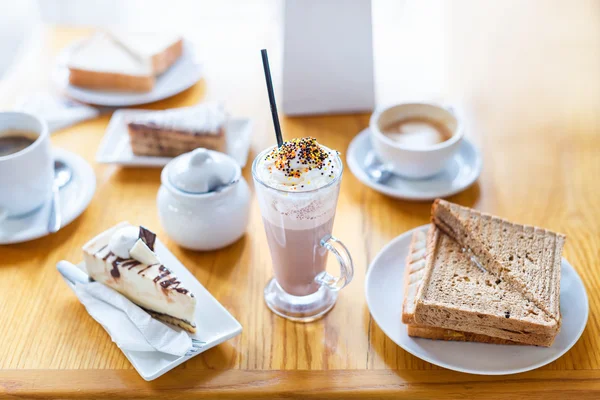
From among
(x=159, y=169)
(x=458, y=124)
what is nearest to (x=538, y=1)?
(x=458, y=124)

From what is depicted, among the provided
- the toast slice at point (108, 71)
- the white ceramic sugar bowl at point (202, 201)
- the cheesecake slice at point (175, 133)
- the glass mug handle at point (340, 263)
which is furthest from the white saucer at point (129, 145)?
the glass mug handle at point (340, 263)

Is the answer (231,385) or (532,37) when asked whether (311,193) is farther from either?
(532,37)

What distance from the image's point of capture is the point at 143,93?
1.72m

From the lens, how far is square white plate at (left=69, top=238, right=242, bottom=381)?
99cm

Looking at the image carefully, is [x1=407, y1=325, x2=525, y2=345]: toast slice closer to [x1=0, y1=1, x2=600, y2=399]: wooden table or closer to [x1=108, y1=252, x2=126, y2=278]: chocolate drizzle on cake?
[x1=0, y1=1, x2=600, y2=399]: wooden table

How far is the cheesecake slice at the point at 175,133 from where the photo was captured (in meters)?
1.45

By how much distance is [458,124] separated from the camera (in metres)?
1.41

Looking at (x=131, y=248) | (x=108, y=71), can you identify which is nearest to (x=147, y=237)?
(x=131, y=248)

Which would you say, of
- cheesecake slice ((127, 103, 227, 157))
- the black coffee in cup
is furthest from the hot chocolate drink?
the black coffee in cup

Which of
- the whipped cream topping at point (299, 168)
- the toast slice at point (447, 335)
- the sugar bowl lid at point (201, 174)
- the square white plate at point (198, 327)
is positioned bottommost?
the toast slice at point (447, 335)

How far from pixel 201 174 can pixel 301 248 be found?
24cm

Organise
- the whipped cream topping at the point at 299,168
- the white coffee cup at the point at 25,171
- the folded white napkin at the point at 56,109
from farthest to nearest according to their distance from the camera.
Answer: the folded white napkin at the point at 56,109, the white coffee cup at the point at 25,171, the whipped cream topping at the point at 299,168

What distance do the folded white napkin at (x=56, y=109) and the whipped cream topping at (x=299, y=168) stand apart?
791mm

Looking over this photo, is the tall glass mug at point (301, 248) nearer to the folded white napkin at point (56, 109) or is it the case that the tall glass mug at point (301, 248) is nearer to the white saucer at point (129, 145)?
the white saucer at point (129, 145)
